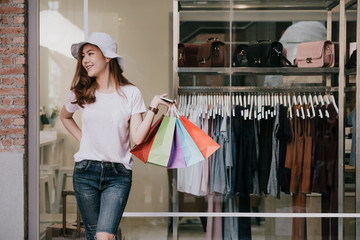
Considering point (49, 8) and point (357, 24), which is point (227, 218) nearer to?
point (357, 24)

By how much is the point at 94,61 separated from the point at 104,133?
1.53ft

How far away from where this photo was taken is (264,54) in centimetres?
423

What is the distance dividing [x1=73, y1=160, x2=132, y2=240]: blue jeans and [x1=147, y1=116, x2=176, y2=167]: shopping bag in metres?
0.21

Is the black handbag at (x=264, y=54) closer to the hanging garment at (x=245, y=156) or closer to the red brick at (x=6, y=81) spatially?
the hanging garment at (x=245, y=156)

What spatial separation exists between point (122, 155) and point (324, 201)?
88.4 inches

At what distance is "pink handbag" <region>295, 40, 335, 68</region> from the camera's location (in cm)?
423

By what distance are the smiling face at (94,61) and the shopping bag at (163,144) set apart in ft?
1.71

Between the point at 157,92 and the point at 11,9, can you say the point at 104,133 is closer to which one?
the point at 157,92

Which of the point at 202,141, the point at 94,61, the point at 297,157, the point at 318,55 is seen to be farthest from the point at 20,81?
the point at 318,55

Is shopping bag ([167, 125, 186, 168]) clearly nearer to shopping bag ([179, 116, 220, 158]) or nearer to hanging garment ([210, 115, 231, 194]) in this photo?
shopping bag ([179, 116, 220, 158])

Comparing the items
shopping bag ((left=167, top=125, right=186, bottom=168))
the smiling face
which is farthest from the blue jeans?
the smiling face

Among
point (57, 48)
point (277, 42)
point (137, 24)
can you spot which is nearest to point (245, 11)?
point (277, 42)

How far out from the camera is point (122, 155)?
2855 mm

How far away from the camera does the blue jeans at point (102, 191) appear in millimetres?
2746
